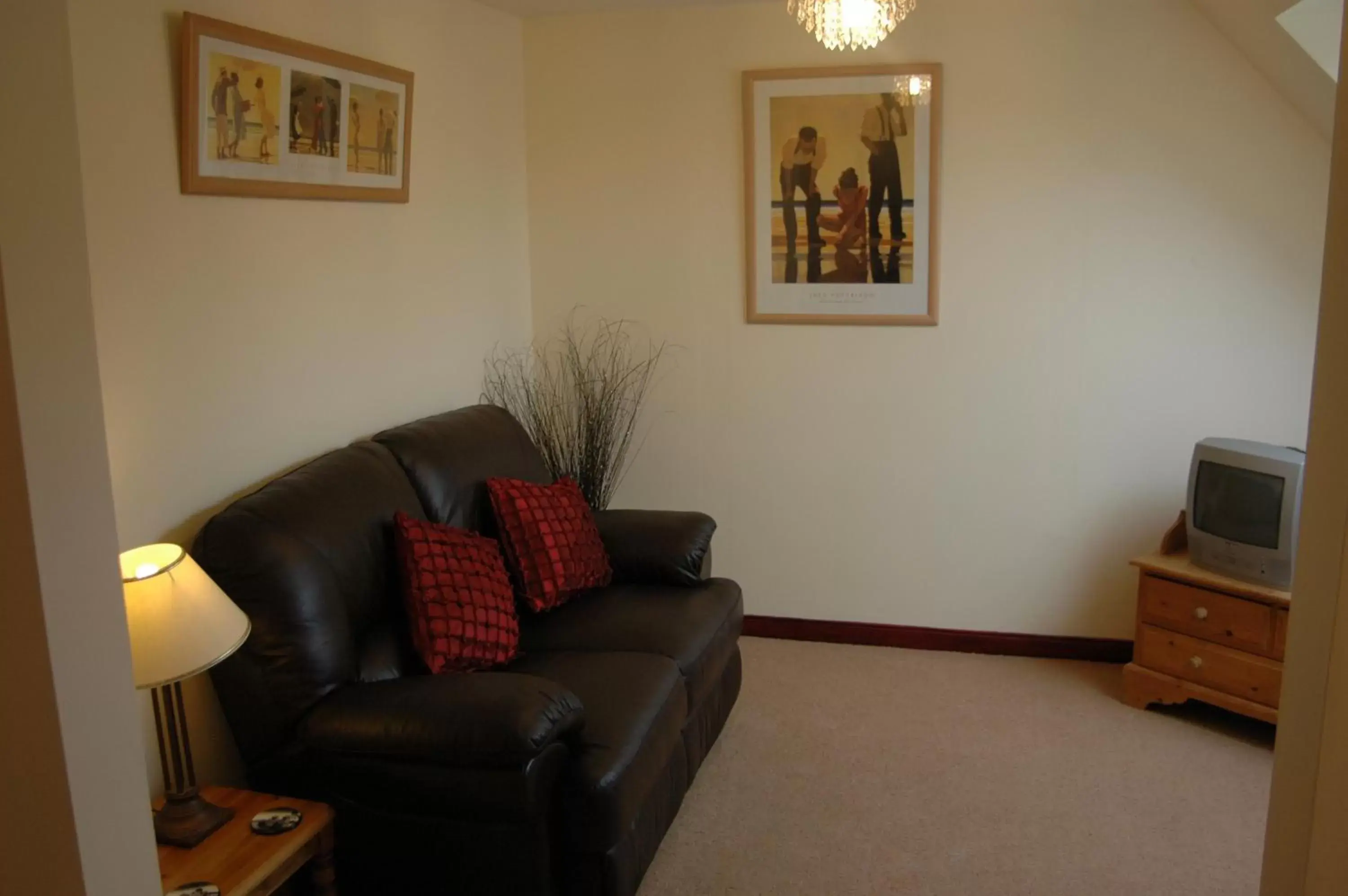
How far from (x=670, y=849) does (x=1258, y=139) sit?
3006 mm

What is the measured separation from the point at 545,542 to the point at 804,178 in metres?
1.78

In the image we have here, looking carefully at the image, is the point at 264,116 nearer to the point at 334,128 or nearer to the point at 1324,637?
the point at 334,128

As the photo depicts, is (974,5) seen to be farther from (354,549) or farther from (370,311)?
(354,549)

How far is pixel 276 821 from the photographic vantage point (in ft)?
7.89

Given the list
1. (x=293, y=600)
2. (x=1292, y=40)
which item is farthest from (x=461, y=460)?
(x=1292, y=40)

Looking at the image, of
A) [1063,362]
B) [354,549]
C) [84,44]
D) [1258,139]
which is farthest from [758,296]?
[84,44]

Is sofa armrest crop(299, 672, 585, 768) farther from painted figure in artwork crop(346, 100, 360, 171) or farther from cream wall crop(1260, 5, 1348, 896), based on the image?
painted figure in artwork crop(346, 100, 360, 171)

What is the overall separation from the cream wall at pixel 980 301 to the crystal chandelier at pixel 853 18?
121cm

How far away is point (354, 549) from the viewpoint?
9.23ft

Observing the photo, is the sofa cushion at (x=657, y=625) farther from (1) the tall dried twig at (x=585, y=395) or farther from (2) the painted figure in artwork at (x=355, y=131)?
(2) the painted figure in artwork at (x=355, y=131)

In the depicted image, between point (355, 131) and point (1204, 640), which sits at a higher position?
point (355, 131)

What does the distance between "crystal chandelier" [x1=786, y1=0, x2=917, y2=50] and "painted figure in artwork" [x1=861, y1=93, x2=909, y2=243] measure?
1.14m

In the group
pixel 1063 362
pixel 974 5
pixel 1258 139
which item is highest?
pixel 974 5

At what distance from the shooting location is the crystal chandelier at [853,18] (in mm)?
2811
